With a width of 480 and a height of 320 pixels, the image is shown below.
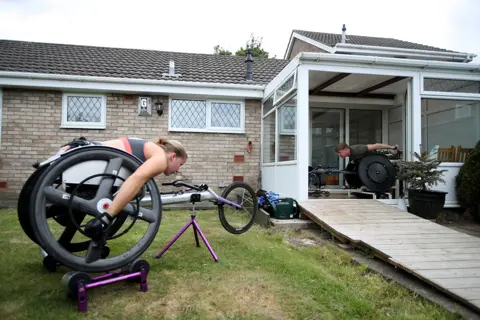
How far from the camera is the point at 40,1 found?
17.6 feet

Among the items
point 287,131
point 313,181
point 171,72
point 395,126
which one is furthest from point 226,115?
point 395,126

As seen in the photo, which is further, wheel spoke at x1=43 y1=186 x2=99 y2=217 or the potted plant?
the potted plant

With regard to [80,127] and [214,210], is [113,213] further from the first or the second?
[80,127]

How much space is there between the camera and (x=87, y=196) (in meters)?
2.13

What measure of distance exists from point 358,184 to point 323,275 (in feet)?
12.9

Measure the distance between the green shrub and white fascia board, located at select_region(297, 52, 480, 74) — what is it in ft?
5.04

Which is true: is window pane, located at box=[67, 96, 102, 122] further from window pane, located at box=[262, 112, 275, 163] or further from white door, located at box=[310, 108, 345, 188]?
white door, located at box=[310, 108, 345, 188]

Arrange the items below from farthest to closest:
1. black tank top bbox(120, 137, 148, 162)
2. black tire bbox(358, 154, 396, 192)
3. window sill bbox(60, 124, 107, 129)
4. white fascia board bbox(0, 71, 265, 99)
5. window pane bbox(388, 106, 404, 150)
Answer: window pane bbox(388, 106, 404, 150), window sill bbox(60, 124, 107, 129), white fascia board bbox(0, 71, 265, 99), black tire bbox(358, 154, 396, 192), black tank top bbox(120, 137, 148, 162)

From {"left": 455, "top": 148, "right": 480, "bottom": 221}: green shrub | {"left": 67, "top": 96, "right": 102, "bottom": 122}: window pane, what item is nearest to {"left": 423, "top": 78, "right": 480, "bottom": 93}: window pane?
{"left": 455, "top": 148, "right": 480, "bottom": 221}: green shrub

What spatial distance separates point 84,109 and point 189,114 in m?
2.39

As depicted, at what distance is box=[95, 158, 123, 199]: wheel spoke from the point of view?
2.03 meters

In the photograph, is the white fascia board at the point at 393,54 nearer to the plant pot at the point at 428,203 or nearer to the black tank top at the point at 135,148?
the plant pot at the point at 428,203

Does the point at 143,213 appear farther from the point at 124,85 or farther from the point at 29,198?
the point at 124,85

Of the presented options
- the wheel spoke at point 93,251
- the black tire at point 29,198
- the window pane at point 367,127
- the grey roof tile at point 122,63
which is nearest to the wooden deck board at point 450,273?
the wheel spoke at point 93,251
